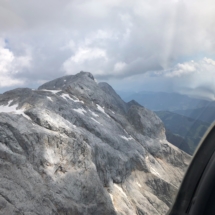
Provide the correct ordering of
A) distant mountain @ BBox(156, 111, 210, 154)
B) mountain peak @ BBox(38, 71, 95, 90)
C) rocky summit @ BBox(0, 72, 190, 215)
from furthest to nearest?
mountain peak @ BBox(38, 71, 95, 90), rocky summit @ BBox(0, 72, 190, 215), distant mountain @ BBox(156, 111, 210, 154)

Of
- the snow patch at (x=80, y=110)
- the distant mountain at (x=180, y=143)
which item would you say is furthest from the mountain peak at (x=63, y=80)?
the distant mountain at (x=180, y=143)

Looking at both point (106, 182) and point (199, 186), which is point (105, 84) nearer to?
point (106, 182)

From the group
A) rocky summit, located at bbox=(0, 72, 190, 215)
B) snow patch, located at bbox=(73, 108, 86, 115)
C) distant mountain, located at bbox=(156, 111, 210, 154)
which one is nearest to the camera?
distant mountain, located at bbox=(156, 111, 210, 154)

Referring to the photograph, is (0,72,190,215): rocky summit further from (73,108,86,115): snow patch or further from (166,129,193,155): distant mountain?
(166,129,193,155): distant mountain

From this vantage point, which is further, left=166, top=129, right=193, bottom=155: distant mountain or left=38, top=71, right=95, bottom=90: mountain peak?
left=38, top=71, right=95, bottom=90: mountain peak

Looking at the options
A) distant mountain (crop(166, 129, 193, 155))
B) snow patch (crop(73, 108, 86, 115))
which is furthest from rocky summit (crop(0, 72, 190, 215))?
distant mountain (crop(166, 129, 193, 155))

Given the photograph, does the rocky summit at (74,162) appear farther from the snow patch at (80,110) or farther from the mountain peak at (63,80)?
the mountain peak at (63,80)

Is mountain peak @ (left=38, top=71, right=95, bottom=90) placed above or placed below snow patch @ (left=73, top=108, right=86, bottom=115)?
above

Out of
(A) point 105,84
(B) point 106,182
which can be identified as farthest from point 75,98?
(A) point 105,84

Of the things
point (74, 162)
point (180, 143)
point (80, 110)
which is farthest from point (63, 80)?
point (180, 143)
